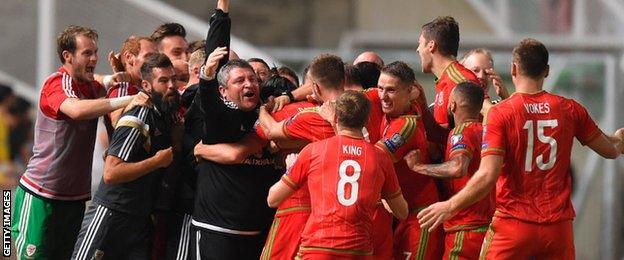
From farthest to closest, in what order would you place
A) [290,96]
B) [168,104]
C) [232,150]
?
1. [168,104]
2. [290,96]
3. [232,150]

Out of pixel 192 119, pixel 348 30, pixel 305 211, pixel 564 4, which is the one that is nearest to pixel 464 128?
pixel 305 211

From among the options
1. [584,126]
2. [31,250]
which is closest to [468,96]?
[584,126]

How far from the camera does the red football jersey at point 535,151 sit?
35.2 ft

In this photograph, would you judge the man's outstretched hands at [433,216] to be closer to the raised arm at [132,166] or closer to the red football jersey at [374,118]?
the red football jersey at [374,118]

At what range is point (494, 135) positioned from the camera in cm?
1065

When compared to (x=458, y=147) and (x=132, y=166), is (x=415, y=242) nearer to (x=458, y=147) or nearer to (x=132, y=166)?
(x=458, y=147)

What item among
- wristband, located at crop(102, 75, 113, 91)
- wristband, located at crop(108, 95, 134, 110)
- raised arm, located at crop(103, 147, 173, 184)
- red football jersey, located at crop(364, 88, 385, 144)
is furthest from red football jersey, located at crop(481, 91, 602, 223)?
wristband, located at crop(102, 75, 113, 91)

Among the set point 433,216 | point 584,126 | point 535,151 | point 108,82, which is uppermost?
point 108,82

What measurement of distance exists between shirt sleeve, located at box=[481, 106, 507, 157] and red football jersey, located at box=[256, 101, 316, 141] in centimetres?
143

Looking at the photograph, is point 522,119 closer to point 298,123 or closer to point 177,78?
point 298,123

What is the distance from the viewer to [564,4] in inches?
863

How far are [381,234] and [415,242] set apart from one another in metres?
0.43

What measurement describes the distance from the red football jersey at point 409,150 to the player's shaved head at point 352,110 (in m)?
0.69

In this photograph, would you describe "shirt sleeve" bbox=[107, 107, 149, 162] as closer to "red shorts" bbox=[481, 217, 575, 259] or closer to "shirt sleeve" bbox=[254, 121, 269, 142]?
"shirt sleeve" bbox=[254, 121, 269, 142]
